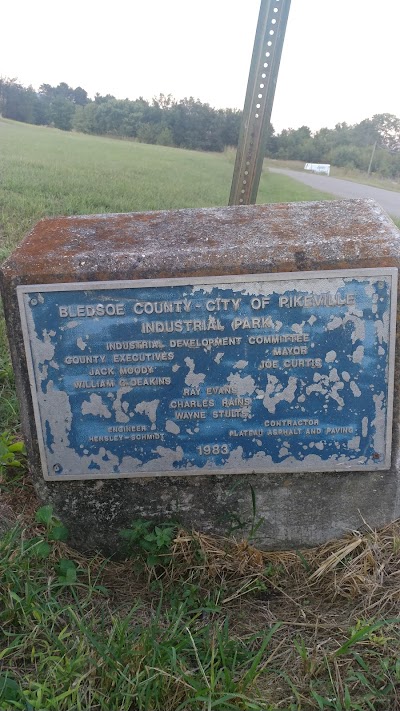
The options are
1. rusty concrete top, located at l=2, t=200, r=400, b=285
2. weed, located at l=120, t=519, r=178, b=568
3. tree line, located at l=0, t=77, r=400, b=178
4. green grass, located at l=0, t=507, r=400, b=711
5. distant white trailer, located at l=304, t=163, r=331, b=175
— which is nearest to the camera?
green grass, located at l=0, t=507, r=400, b=711

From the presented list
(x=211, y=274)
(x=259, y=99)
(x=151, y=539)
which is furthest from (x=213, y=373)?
(x=259, y=99)

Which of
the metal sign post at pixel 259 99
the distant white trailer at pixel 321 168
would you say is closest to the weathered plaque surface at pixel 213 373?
the metal sign post at pixel 259 99

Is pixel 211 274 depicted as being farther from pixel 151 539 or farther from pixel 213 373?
pixel 151 539

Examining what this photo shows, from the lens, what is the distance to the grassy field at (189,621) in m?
1.92

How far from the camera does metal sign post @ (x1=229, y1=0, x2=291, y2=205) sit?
318 centimetres

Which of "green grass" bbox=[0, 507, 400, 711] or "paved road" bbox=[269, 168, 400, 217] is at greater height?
"paved road" bbox=[269, 168, 400, 217]

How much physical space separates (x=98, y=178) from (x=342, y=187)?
181 centimetres

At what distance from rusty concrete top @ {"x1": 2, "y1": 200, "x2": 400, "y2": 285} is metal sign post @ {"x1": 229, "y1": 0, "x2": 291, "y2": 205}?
3.10ft

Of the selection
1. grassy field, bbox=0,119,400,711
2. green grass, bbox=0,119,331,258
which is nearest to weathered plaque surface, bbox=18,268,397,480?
grassy field, bbox=0,119,400,711

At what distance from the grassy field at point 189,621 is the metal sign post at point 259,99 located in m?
1.96

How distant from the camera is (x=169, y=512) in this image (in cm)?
266

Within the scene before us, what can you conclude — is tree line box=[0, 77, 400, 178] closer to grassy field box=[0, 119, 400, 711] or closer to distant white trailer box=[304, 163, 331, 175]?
distant white trailer box=[304, 163, 331, 175]

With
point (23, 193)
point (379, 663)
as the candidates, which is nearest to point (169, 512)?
point (379, 663)

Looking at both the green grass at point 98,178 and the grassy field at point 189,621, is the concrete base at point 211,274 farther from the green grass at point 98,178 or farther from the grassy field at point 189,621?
the green grass at point 98,178
